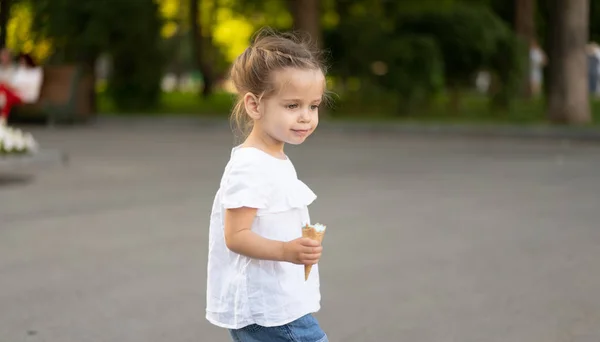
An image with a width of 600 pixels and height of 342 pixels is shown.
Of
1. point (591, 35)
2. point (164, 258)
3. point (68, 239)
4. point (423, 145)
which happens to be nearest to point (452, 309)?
point (164, 258)

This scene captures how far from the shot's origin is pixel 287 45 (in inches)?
126

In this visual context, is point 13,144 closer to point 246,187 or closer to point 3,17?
point 246,187

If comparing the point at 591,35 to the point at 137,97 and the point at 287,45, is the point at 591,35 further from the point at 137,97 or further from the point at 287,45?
the point at 287,45

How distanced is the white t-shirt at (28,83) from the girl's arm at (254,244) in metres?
20.1

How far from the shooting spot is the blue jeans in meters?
3.20

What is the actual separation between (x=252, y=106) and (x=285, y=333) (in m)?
0.68

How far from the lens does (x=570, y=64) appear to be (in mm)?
22281

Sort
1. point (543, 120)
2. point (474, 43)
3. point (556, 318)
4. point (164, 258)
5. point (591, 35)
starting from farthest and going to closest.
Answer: point (591, 35) < point (474, 43) < point (543, 120) < point (164, 258) < point (556, 318)

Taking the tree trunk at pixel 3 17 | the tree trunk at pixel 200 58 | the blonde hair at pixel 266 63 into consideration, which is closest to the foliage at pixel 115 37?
the tree trunk at pixel 3 17

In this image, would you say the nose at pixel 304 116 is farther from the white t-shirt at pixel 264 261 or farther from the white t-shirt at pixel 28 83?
the white t-shirt at pixel 28 83

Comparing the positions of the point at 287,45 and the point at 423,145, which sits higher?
the point at 287,45

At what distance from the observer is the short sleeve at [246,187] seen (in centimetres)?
311

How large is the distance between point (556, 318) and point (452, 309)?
1.85ft

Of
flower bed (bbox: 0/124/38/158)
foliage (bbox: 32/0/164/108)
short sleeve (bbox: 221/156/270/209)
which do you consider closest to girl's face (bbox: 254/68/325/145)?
short sleeve (bbox: 221/156/270/209)
